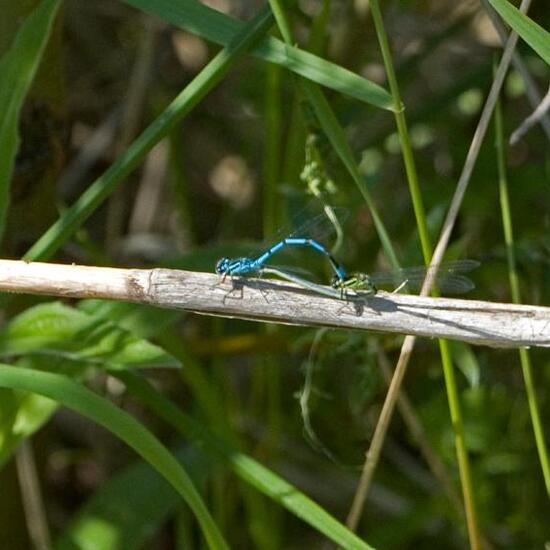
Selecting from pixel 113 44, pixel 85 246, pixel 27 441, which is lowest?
pixel 27 441

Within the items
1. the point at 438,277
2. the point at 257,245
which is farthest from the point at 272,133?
the point at 438,277

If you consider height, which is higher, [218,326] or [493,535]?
[218,326]

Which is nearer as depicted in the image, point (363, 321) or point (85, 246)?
point (363, 321)

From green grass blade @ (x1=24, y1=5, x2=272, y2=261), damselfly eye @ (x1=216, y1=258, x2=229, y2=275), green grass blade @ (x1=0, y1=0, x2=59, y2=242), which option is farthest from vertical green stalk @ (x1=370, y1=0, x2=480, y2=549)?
green grass blade @ (x1=0, y1=0, x2=59, y2=242)

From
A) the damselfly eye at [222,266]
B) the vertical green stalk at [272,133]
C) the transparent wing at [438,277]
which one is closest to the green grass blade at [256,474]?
the damselfly eye at [222,266]

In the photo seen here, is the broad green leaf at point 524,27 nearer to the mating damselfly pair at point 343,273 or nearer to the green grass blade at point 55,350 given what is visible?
the mating damselfly pair at point 343,273

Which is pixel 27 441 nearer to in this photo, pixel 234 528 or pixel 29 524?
pixel 29 524

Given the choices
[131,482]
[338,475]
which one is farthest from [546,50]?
[338,475]
